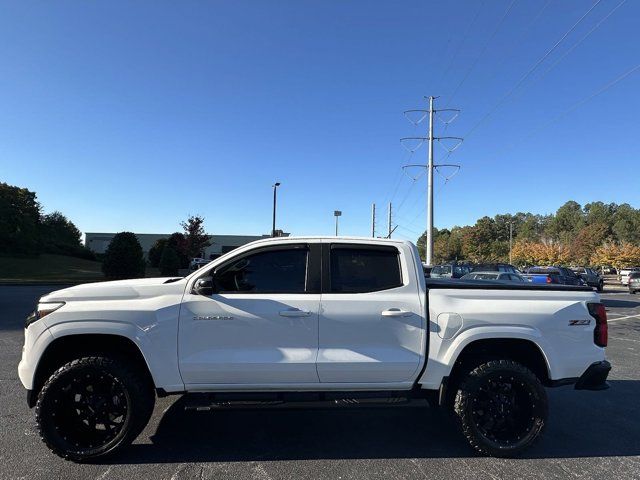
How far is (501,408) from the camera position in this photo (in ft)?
14.0

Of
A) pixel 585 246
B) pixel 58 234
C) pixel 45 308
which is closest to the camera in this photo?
pixel 45 308

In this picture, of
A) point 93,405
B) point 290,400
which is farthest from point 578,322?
point 93,405

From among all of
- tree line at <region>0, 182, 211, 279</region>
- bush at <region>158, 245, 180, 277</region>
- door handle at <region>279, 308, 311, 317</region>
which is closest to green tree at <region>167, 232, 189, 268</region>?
tree line at <region>0, 182, 211, 279</region>

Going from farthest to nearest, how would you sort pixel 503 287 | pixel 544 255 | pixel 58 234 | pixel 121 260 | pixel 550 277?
pixel 58 234
pixel 544 255
pixel 121 260
pixel 550 277
pixel 503 287

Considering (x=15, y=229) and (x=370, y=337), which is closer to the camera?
(x=370, y=337)

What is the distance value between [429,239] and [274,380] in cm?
2902

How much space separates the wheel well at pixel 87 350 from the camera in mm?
4125

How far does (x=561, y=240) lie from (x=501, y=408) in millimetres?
108913

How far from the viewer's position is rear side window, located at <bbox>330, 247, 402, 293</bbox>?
4320 millimetres

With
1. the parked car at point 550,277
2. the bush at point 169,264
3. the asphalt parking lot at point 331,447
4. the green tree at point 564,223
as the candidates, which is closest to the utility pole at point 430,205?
the parked car at point 550,277

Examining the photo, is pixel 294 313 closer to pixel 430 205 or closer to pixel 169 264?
pixel 430 205

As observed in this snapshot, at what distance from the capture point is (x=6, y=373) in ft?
22.5

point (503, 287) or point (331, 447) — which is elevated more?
point (503, 287)

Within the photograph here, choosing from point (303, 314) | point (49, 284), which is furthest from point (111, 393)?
point (49, 284)
